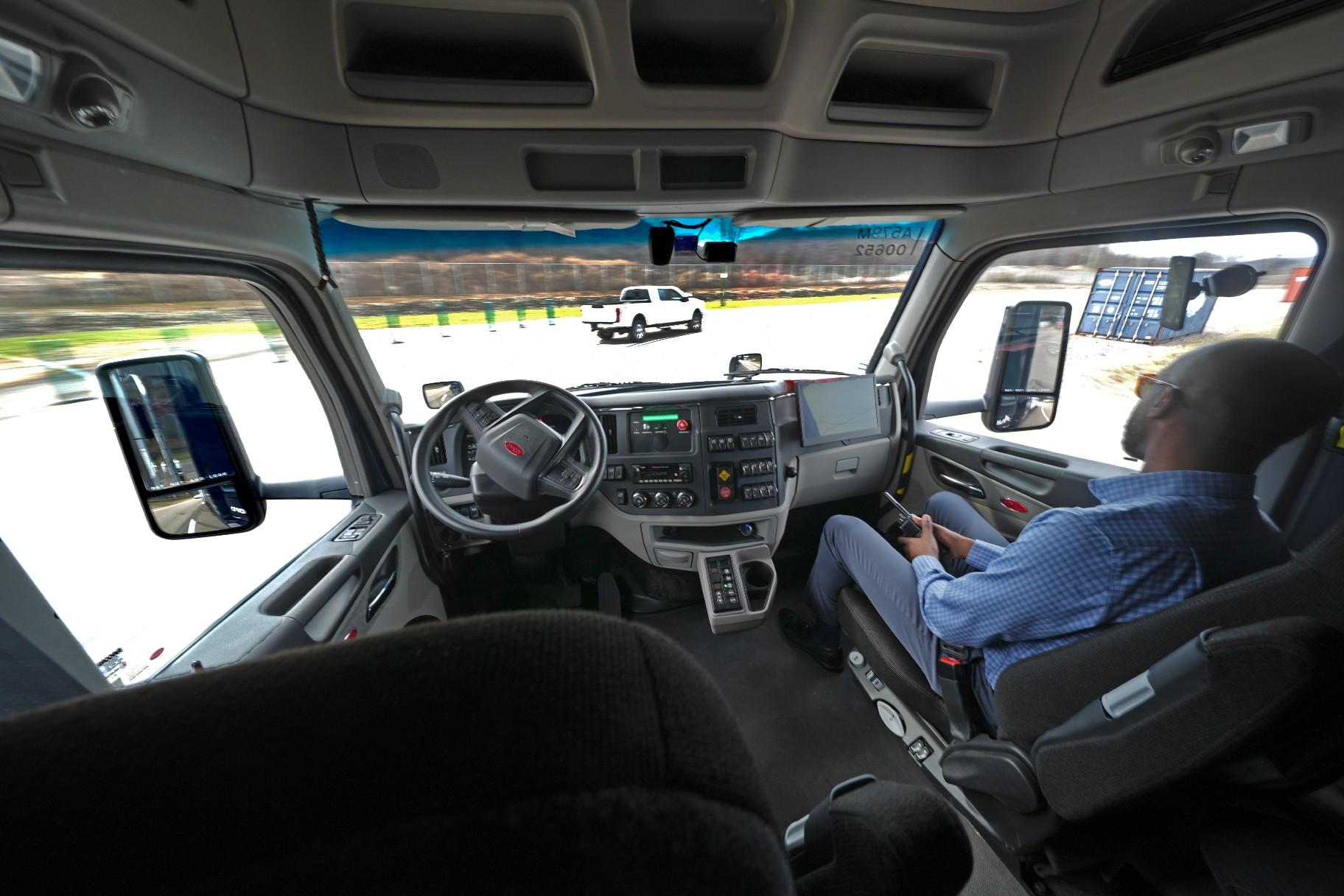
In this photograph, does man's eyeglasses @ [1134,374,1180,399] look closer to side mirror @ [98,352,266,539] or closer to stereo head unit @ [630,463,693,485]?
stereo head unit @ [630,463,693,485]

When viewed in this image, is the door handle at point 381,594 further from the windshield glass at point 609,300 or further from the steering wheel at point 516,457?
the windshield glass at point 609,300

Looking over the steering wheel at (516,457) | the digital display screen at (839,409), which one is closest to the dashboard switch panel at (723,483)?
the digital display screen at (839,409)

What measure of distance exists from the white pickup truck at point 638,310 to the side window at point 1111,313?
1.76m

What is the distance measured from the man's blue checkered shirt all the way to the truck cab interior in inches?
2.9

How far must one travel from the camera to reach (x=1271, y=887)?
3.44 feet

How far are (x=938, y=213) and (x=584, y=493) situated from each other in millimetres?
2338

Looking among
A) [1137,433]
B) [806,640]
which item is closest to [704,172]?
[1137,433]

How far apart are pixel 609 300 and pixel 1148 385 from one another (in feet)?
7.77

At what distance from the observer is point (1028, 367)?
109 inches

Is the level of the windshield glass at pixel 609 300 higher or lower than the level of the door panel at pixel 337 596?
higher

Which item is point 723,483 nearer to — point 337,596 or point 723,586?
point 723,586

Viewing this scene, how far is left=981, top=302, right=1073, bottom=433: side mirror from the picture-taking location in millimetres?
2654

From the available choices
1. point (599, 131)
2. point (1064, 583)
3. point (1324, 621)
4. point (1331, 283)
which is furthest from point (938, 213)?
point (1324, 621)

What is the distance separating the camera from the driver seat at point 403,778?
32cm
